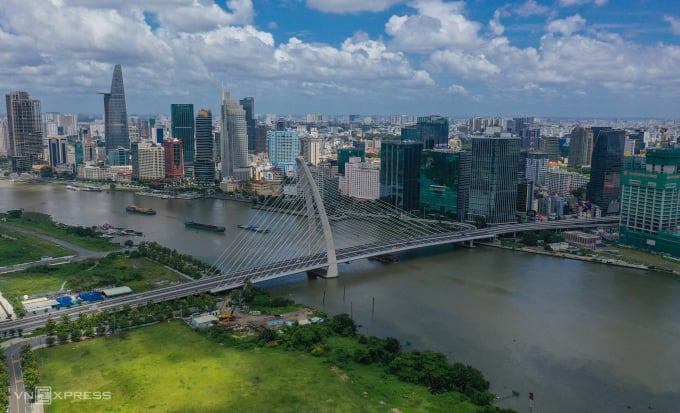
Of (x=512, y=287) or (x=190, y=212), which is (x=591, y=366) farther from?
(x=190, y=212)

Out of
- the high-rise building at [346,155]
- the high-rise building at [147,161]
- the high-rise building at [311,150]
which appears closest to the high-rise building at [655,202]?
the high-rise building at [346,155]

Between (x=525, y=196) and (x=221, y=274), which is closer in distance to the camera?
(x=221, y=274)

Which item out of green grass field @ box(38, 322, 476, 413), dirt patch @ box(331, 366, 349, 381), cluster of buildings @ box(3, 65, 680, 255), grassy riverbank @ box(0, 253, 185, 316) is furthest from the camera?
cluster of buildings @ box(3, 65, 680, 255)

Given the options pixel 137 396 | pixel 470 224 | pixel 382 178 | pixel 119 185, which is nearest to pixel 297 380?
pixel 137 396

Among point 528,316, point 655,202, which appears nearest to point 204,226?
point 528,316

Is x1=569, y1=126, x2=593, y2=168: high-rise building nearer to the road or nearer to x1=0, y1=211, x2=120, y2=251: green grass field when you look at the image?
the road

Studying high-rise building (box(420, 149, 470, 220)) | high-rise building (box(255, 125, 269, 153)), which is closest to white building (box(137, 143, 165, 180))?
high-rise building (box(255, 125, 269, 153))
